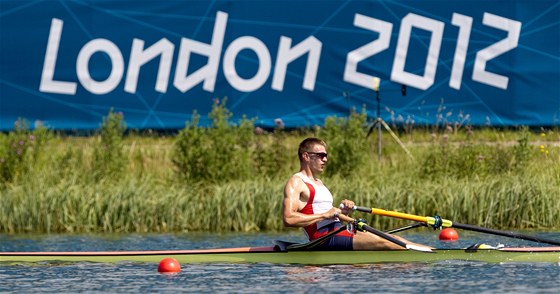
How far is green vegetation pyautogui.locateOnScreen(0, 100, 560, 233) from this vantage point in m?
22.7

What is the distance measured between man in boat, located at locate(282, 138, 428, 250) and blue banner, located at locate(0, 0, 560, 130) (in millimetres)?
11245

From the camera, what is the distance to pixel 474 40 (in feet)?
96.8

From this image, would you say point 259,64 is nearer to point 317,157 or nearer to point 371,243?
point 317,157

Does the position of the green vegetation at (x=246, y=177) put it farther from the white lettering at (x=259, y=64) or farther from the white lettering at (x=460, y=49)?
the white lettering at (x=259, y=64)

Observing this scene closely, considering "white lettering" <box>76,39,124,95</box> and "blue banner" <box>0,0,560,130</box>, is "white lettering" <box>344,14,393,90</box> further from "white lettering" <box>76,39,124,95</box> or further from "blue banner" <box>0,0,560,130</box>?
"white lettering" <box>76,39,124,95</box>

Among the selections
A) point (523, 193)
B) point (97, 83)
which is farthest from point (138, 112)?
point (523, 193)

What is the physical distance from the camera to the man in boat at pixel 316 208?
57.6ft

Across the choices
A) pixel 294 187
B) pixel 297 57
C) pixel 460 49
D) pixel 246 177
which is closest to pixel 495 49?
pixel 460 49

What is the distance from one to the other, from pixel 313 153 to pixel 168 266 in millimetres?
2213

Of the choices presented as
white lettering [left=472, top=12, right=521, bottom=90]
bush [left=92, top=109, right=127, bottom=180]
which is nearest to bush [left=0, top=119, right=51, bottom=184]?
bush [left=92, top=109, right=127, bottom=180]

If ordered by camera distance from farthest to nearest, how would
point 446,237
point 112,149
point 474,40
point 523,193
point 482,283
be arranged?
1. point 474,40
2. point 112,149
3. point 523,193
4. point 446,237
5. point 482,283

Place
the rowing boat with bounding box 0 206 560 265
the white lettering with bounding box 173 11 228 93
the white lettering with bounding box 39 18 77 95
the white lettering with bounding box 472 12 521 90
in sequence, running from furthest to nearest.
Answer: the white lettering with bounding box 39 18 77 95 → the white lettering with bounding box 173 11 228 93 → the white lettering with bounding box 472 12 521 90 → the rowing boat with bounding box 0 206 560 265

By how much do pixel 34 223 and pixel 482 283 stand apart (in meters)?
9.49

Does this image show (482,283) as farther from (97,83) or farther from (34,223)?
(97,83)
